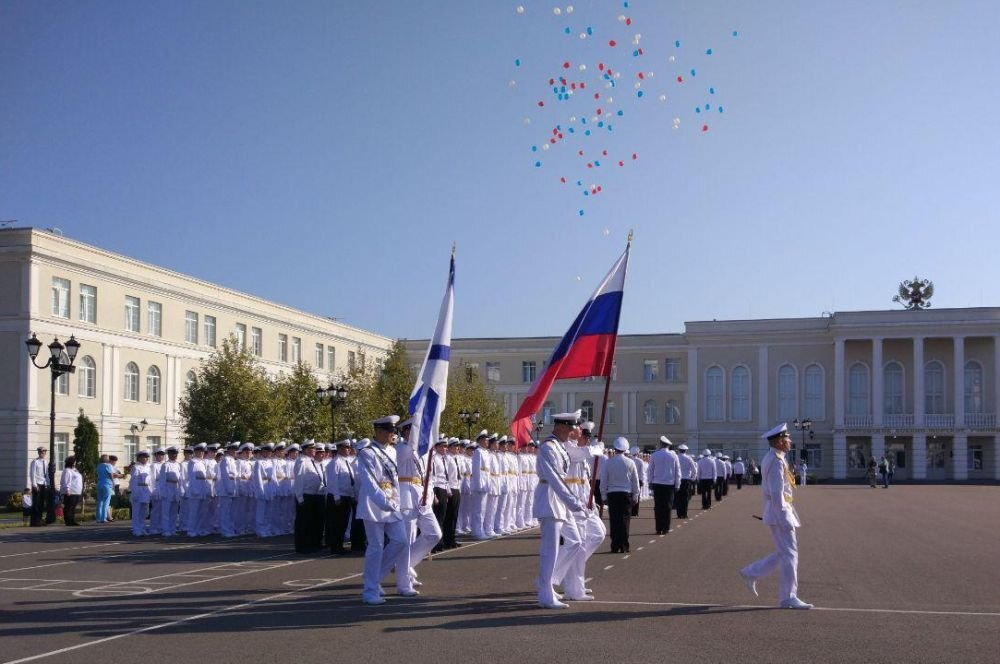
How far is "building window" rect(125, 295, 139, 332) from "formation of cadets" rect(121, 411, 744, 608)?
90.9 ft

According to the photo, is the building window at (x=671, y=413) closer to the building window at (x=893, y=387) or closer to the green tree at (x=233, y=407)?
the building window at (x=893, y=387)

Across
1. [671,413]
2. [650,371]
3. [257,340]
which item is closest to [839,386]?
[671,413]

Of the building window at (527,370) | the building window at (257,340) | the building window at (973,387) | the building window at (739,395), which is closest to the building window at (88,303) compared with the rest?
the building window at (257,340)

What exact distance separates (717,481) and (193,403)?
22184mm

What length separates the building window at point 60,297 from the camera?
4800 cm

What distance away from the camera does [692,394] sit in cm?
8538

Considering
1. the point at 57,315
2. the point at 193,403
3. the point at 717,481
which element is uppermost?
the point at 57,315

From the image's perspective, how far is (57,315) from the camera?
48.0m

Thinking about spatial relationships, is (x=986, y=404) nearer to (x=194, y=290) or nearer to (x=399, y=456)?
(x=194, y=290)

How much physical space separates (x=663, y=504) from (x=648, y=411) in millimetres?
65872

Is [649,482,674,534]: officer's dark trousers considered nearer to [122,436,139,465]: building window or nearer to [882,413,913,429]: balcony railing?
[122,436,139,465]: building window

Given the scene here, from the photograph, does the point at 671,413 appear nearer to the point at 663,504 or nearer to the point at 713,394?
the point at 713,394

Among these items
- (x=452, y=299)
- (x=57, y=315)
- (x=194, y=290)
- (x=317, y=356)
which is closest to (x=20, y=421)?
(x=57, y=315)

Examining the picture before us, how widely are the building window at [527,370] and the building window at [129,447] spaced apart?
43105 mm
